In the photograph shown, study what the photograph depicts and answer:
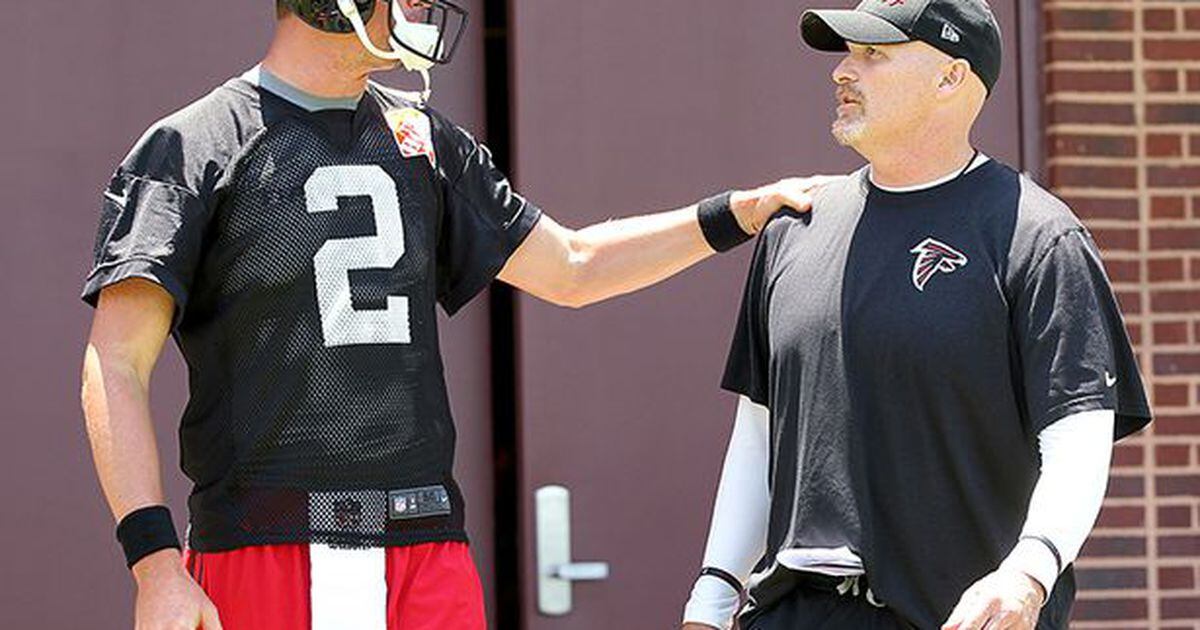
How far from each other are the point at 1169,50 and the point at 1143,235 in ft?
1.58

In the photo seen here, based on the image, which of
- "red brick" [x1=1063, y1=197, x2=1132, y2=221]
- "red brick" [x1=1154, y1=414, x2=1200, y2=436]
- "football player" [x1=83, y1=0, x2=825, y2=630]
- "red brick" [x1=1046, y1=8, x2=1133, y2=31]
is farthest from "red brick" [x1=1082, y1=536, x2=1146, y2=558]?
"football player" [x1=83, y1=0, x2=825, y2=630]

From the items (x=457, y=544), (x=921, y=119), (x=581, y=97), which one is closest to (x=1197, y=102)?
(x=581, y=97)

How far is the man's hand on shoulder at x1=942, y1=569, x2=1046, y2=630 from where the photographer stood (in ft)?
12.0

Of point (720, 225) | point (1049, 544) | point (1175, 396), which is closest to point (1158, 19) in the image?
point (1175, 396)

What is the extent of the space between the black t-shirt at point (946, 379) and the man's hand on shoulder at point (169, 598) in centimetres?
98

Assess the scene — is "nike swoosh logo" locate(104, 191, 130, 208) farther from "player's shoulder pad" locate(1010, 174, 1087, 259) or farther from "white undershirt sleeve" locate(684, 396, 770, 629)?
"player's shoulder pad" locate(1010, 174, 1087, 259)

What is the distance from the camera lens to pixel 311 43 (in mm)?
4301

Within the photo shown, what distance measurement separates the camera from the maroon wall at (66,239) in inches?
217

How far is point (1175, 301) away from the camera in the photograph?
19.9ft

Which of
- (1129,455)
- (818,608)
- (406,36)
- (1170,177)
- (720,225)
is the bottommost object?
(818,608)

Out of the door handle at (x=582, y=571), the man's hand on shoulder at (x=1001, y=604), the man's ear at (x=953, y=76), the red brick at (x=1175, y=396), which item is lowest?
the door handle at (x=582, y=571)

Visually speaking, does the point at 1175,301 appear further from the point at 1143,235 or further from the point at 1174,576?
the point at 1174,576

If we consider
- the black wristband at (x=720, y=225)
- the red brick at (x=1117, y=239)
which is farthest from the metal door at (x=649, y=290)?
the black wristband at (x=720, y=225)

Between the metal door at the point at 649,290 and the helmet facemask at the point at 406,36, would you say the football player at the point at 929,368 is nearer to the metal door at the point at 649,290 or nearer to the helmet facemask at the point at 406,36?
the helmet facemask at the point at 406,36
